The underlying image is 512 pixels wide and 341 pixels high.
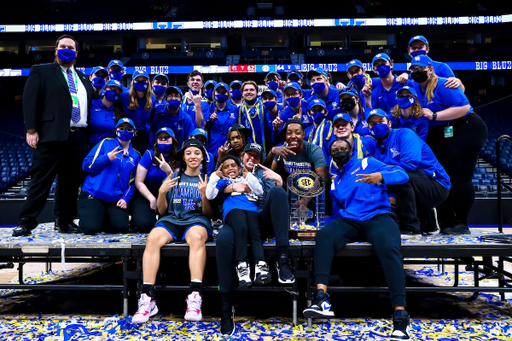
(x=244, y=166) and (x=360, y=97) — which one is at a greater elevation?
(x=360, y=97)

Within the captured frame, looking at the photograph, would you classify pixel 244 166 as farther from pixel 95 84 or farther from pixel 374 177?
pixel 95 84

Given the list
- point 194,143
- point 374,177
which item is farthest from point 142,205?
point 374,177

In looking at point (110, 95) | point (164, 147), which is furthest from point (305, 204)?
point (110, 95)

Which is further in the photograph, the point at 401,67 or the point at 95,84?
the point at 401,67

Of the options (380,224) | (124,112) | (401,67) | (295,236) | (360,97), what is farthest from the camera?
(401,67)

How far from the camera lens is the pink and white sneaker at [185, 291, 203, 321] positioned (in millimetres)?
2662

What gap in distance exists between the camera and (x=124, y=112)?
4355 mm

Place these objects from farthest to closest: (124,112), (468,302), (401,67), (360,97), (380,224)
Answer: (401,67) < (360,97) < (124,112) < (468,302) < (380,224)

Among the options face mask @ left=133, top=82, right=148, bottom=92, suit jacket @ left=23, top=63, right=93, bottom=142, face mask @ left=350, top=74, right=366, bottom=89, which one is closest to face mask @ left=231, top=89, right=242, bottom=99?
face mask @ left=133, top=82, right=148, bottom=92

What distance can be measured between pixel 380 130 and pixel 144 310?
2570 mm

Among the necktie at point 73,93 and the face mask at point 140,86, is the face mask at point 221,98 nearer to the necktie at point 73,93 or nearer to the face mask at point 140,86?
the face mask at point 140,86

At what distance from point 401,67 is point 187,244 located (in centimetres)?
1733

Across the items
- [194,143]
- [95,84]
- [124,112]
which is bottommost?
[194,143]

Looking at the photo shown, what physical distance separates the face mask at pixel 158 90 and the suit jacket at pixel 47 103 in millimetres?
1101
